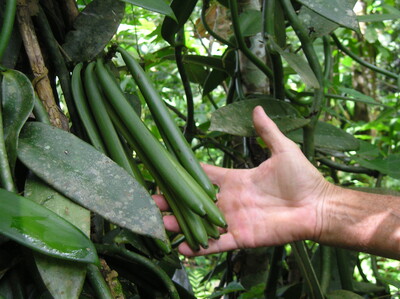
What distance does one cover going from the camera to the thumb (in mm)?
785

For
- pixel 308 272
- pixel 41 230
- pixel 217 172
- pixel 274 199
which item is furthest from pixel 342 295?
pixel 41 230

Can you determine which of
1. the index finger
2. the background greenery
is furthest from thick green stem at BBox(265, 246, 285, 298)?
the index finger

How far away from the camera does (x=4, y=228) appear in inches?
15.7

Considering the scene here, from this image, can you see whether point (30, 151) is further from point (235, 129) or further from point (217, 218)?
point (235, 129)

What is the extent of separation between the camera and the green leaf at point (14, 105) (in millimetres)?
486

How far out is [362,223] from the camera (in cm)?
85

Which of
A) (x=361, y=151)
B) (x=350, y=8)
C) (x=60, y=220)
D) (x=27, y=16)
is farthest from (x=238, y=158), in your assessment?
(x=60, y=220)

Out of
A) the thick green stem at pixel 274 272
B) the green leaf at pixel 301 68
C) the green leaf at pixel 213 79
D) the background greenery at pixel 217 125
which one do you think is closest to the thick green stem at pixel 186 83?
the background greenery at pixel 217 125

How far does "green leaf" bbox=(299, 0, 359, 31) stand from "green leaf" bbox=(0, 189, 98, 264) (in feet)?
1.50

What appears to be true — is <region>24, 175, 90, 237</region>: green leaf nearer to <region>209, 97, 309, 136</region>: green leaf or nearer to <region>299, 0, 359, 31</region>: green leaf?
<region>209, 97, 309, 136</region>: green leaf

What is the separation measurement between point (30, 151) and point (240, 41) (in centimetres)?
48

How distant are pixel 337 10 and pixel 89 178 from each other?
17.0 inches

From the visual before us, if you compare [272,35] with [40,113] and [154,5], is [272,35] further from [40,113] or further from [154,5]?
[40,113]

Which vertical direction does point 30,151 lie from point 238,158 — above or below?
above
